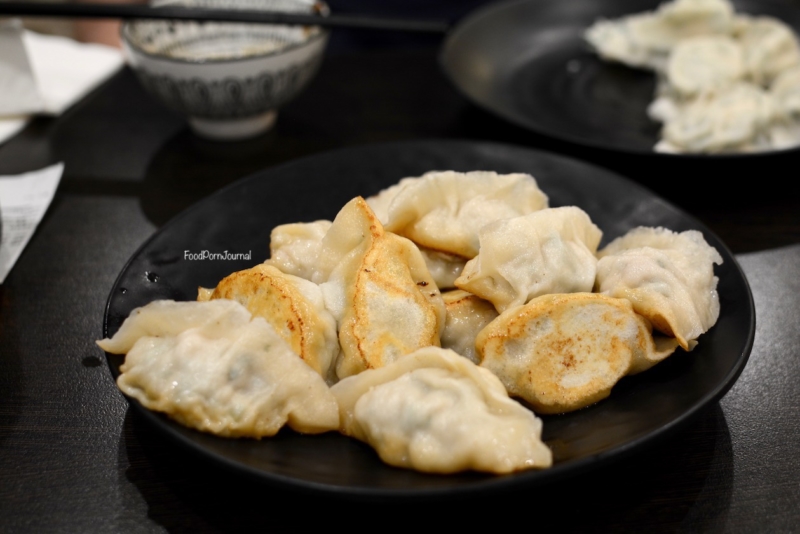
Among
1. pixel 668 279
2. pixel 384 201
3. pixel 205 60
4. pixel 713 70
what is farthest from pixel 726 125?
pixel 205 60

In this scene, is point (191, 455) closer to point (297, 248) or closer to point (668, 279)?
point (297, 248)

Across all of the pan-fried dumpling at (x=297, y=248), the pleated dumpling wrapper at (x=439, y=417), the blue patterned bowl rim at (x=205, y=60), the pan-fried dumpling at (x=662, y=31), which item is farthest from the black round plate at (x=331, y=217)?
the pan-fried dumpling at (x=662, y=31)

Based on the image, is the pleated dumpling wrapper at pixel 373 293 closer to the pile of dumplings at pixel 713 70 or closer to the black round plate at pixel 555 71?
the black round plate at pixel 555 71

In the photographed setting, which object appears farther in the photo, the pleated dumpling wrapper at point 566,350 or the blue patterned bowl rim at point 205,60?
the blue patterned bowl rim at point 205,60

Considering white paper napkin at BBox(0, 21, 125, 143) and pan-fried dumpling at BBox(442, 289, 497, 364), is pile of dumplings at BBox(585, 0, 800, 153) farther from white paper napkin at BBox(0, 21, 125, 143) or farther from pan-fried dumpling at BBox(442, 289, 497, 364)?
white paper napkin at BBox(0, 21, 125, 143)

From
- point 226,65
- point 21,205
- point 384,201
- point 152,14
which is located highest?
point 152,14
